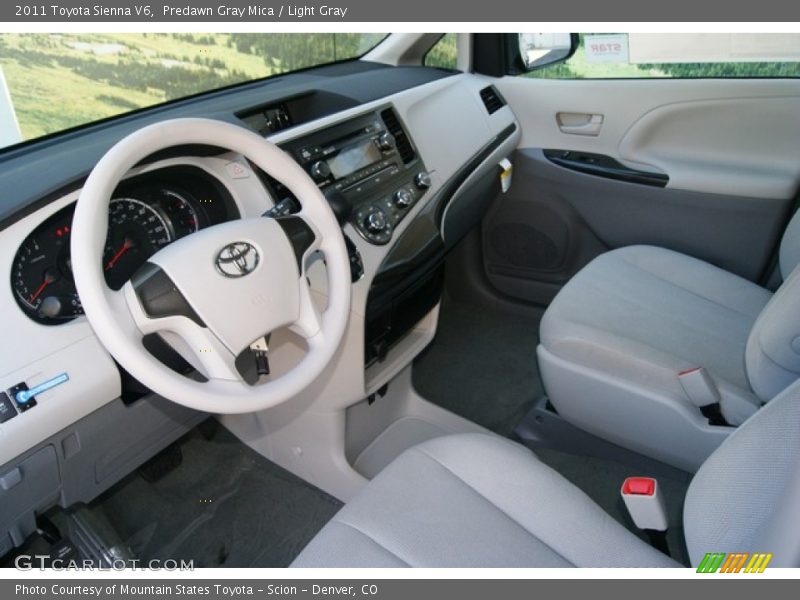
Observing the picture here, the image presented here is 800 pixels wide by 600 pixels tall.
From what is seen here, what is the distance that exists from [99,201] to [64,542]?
0.76 metres

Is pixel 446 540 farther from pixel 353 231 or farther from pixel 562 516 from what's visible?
pixel 353 231

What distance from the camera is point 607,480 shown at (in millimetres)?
1831

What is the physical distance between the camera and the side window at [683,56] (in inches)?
74.2

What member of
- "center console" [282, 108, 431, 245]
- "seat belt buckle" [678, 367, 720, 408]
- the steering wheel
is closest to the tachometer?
the steering wheel

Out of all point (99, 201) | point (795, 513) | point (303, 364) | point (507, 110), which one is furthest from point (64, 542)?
point (507, 110)

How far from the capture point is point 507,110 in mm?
2316

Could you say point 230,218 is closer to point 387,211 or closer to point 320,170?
point 320,170

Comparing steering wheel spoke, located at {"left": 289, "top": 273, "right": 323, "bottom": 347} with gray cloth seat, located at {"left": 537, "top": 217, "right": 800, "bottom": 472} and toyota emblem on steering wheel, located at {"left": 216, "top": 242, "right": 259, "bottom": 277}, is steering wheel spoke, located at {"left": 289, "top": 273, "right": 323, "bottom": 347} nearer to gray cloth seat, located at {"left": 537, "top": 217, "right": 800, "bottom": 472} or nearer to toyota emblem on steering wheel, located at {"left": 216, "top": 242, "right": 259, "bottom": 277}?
toyota emblem on steering wheel, located at {"left": 216, "top": 242, "right": 259, "bottom": 277}

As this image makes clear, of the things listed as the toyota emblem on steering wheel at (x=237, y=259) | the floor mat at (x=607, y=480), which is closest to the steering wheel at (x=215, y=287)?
the toyota emblem on steering wheel at (x=237, y=259)

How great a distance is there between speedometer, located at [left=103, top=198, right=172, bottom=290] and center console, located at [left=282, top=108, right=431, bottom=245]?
0.35 m

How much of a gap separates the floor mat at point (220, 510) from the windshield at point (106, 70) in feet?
3.25

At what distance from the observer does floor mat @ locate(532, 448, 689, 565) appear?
174cm

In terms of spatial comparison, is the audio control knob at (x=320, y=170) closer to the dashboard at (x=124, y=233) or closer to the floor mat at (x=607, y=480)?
the dashboard at (x=124, y=233)

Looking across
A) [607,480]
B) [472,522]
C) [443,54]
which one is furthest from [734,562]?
[443,54]
